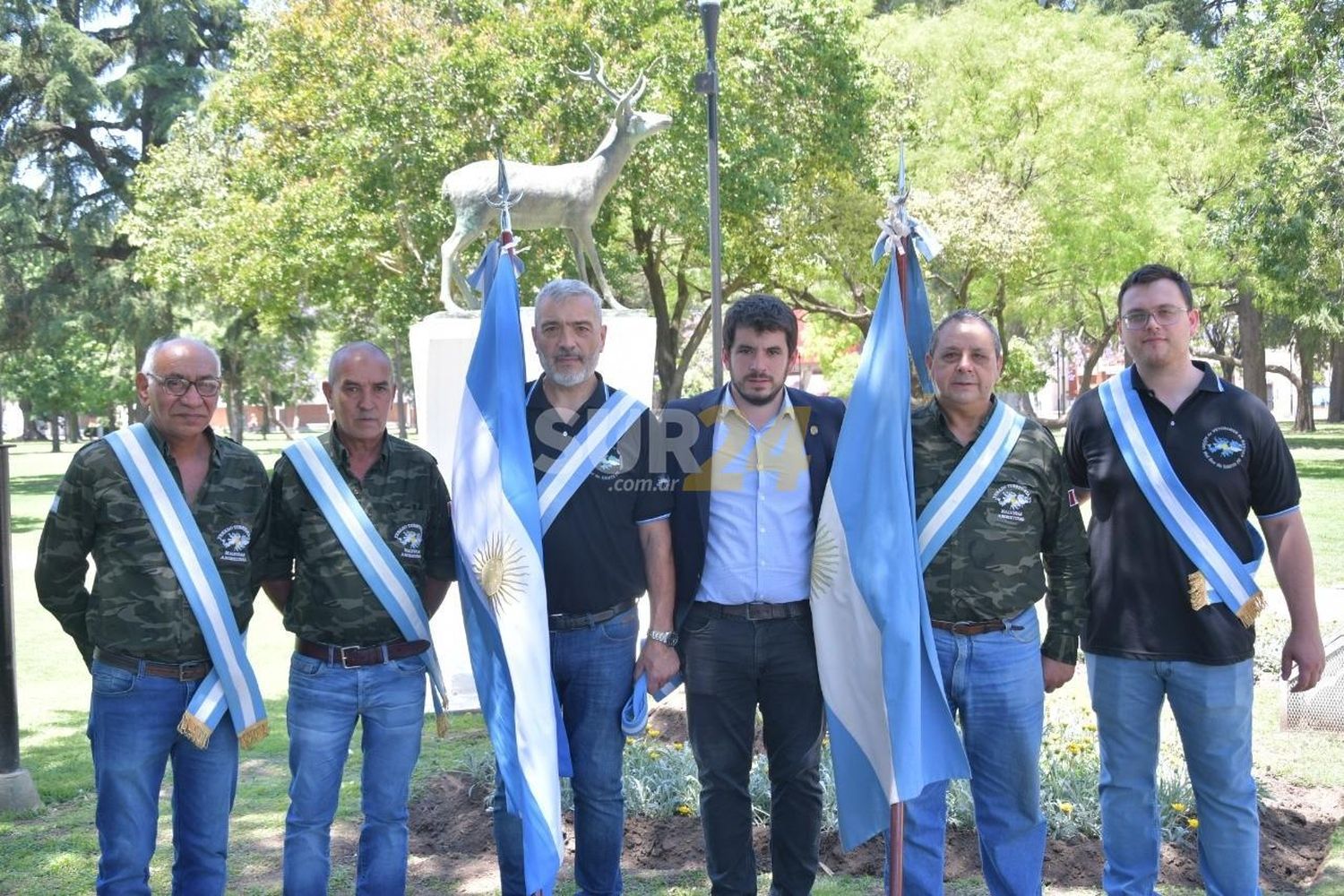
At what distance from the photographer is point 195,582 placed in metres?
3.53

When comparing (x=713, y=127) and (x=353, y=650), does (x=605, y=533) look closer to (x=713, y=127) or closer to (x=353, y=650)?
(x=353, y=650)

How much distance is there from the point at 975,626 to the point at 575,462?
53.6 inches

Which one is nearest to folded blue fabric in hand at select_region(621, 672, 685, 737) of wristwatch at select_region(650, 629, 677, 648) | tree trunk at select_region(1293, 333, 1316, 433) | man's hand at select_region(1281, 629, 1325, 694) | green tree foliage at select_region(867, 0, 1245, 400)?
wristwatch at select_region(650, 629, 677, 648)

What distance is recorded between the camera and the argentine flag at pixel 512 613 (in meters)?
3.68

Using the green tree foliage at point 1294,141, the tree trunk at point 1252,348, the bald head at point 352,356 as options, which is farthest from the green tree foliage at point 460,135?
the bald head at point 352,356

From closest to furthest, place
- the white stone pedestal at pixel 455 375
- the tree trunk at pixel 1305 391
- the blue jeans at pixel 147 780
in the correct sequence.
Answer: the blue jeans at pixel 147 780 < the white stone pedestal at pixel 455 375 < the tree trunk at pixel 1305 391

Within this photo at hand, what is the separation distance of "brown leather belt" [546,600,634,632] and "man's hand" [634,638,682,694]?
0.55ft

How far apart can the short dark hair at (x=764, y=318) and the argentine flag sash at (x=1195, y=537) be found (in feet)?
3.62

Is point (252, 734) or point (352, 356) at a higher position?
point (352, 356)

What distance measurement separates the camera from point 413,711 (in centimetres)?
374

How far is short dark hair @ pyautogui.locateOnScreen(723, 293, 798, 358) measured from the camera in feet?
12.2

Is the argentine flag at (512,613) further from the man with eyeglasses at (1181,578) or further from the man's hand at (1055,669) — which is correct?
the man with eyeglasses at (1181,578)

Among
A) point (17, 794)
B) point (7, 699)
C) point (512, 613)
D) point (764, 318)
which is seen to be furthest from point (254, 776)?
point (764, 318)

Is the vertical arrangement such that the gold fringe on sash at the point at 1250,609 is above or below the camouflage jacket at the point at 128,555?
below
